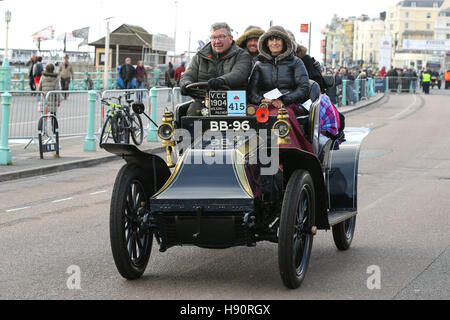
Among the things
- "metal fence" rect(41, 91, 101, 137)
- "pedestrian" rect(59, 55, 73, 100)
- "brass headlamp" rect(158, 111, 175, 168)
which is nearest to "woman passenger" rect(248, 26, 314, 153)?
"brass headlamp" rect(158, 111, 175, 168)

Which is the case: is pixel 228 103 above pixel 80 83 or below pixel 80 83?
below

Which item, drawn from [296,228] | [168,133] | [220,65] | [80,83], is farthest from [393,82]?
[296,228]

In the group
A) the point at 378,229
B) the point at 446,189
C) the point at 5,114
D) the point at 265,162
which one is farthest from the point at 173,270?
the point at 5,114

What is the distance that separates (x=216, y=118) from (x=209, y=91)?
240mm

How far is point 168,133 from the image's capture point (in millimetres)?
7129

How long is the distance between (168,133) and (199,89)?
2.58 ft

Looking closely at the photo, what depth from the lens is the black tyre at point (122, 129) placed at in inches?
750

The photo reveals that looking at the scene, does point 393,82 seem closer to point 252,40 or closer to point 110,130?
point 110,130

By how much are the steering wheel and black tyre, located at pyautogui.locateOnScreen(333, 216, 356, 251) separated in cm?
167

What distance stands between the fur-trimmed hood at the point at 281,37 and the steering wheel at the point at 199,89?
0.46 meters

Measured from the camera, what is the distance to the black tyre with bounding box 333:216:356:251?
8.27 meters

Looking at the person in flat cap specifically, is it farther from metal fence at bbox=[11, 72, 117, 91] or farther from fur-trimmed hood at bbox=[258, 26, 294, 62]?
metal fence at bbox=[11, 72, 117, 91]
